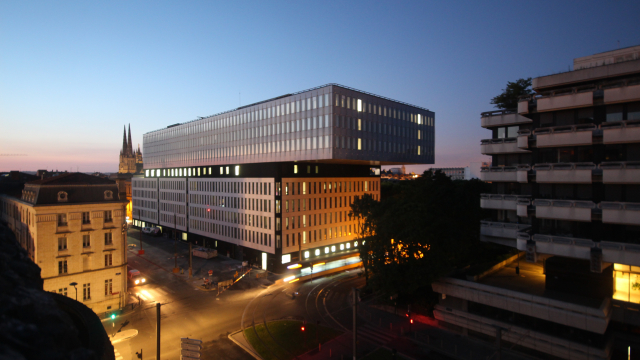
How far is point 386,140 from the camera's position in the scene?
72250mm

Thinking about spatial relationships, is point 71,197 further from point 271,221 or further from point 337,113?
point 337,113

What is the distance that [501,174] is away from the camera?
39.3 m

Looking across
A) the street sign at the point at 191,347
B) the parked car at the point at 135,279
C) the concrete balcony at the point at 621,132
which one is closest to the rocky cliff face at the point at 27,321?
the street sign at the point at 191,347

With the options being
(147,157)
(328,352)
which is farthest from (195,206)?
(328,352)

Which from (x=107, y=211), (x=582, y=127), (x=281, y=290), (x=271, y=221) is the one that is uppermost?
(x=582, y=127)

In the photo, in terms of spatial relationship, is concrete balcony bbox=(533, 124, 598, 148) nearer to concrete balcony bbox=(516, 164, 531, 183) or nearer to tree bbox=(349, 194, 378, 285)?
concrete balcony bbox=(516, 164, 531, 183)

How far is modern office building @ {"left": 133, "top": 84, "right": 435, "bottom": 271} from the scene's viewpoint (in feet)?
205

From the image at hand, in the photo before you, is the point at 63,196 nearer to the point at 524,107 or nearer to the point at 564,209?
the point at 524,107

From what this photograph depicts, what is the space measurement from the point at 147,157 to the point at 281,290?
8274 cm

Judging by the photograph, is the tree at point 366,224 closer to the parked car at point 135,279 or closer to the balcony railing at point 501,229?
the balcony railing at point 501,229

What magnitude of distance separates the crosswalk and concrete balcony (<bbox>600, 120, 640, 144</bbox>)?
27.4 metres

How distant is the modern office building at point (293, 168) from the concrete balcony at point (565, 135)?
33781 millimetres

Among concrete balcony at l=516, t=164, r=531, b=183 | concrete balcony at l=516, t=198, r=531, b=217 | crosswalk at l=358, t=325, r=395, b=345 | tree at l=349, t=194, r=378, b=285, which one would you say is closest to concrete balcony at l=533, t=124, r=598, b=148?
concrete balcony at l=516, t=164, r=531, b=183

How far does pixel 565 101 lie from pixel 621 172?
304 inches
